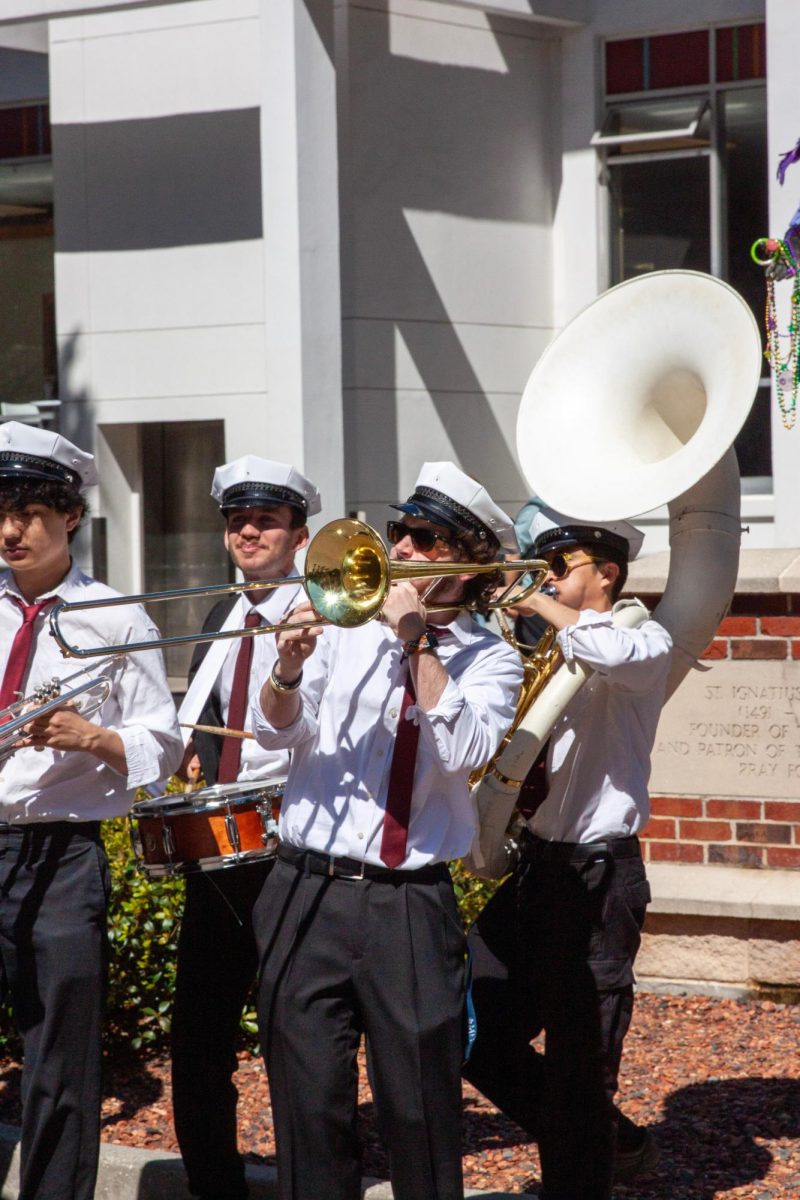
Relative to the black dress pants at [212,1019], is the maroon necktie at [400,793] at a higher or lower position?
higher

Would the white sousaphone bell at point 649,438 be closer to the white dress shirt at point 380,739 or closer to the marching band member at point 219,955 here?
the white dress shirt at point 380,739

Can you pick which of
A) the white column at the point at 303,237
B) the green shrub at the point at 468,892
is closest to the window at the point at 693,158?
the white column at the point at 303,237

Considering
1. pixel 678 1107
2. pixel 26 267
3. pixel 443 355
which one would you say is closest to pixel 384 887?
pixel 678 1107

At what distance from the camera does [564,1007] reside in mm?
4070

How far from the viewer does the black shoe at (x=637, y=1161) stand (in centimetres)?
448

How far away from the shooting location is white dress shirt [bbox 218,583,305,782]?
15.1ft

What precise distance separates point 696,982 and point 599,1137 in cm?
232

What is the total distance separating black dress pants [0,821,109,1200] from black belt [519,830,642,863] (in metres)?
1.13

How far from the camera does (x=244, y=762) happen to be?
15.2ft

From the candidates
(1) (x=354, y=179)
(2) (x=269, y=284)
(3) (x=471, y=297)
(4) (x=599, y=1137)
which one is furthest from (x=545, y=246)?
(4) (x=599, y=1137)

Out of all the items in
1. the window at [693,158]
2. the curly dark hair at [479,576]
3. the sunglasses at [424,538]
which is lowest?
the curly dark hair at [479,576]

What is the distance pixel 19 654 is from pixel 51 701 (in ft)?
1.25

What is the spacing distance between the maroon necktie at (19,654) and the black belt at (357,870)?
0.94m

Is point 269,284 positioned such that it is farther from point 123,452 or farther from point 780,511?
point 780,511
